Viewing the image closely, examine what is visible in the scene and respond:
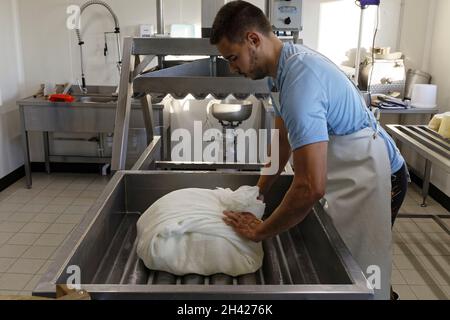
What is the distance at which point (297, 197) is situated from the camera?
1.11 meters

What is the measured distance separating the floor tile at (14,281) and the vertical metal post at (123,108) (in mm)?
1208

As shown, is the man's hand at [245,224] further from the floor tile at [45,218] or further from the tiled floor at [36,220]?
the floor tile at [45,218]

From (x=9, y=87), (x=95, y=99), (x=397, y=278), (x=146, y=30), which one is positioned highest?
(x=146, y=30)

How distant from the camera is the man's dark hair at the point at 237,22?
113 centimetres

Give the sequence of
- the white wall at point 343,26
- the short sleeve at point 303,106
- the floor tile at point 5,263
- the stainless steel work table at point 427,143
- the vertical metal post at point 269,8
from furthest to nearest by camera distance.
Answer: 1. the white wall at point 343,26
2. the floor tile at point 5,263
3. the stainless steel work table at point 427,143
4. the vertical metal post at point 269,8
5. the short sleeve at point 303,106

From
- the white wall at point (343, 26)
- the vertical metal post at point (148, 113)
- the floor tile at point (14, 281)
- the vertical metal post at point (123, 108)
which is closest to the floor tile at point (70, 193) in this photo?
the floor tile at point (14, 281)

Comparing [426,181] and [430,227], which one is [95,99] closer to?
[426,181]

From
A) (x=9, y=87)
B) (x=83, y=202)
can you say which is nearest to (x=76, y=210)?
(x=83, y=202)

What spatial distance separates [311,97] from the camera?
1.10 m

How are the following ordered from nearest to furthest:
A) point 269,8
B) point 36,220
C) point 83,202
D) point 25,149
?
1. point 269,8
2. point 36,220
3. point 83,202
4. point 25,149

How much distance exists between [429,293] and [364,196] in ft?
4.71

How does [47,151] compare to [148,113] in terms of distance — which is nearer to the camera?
[148,113]

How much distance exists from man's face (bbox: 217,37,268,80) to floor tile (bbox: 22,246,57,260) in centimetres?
216
